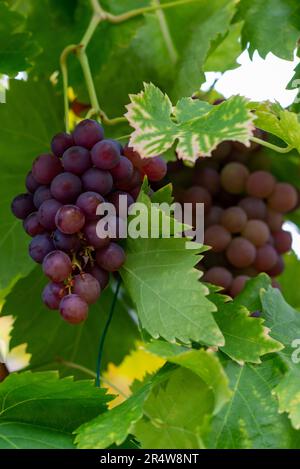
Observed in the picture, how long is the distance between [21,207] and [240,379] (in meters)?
0.34

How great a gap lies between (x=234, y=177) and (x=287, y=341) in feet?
1.22

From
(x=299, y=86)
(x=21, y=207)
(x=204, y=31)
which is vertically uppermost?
(x=204, y=31)

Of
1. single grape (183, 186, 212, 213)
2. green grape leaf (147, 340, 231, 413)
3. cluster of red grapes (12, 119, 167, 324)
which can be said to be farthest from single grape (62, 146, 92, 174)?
single grape (183, 186, 212, 213)

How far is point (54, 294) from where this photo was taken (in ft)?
2.87

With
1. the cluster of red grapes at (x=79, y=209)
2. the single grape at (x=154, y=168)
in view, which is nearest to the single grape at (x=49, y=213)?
the cluster of red grapes at (x=79, y=209)

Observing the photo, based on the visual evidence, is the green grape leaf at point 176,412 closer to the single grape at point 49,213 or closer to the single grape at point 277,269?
the single grape at point 49,213

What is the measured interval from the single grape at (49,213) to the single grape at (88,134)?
0.25ft

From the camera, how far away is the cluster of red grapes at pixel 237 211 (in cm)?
120

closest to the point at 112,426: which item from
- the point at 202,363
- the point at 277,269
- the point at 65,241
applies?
the point at 202,363

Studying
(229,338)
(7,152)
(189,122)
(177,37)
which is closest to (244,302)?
(229,338)

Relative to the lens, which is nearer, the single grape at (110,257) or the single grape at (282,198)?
the single grape at (110,257)

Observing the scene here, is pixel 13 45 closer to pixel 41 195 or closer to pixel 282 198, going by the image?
pixel 41 195

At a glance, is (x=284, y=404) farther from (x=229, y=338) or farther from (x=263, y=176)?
(x=263, y=176)

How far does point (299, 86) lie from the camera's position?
1.10 metres
